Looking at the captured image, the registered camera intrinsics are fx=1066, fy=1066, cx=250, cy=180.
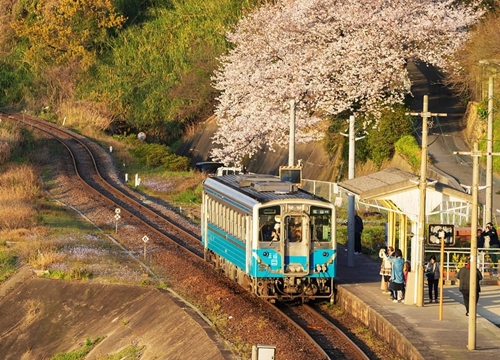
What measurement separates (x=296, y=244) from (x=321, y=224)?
77 centimetres

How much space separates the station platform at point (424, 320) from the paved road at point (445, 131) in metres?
12.0

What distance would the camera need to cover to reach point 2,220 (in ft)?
118

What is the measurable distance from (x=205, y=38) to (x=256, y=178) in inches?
1736

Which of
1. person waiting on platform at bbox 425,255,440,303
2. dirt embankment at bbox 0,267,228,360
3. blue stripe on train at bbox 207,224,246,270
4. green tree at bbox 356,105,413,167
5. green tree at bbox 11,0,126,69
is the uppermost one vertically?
green tree at bbox 11,0,126,69

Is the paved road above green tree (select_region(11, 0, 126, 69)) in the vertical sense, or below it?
below

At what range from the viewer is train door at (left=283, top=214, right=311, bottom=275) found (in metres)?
23.8

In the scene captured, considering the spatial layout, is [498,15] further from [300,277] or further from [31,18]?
[31,18]

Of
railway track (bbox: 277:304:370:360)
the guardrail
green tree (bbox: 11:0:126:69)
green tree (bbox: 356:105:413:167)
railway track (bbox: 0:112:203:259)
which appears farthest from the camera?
green tree (bbox: 11:0:126:69)

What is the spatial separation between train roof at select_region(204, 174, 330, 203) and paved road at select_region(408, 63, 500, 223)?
12.8 m

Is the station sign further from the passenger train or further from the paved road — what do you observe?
the paved road

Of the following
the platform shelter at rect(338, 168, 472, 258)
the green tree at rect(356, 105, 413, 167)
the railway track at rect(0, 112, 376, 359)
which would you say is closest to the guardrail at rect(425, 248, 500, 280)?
the platform shelter at rect(338, 168, 472, 258)

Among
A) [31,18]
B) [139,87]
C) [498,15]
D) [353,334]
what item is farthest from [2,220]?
[31,18]

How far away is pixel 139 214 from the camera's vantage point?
39406 millimetres

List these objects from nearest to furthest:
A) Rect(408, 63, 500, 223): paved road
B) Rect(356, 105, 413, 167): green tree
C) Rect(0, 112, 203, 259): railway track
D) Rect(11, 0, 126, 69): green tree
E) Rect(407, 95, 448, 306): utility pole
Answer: Rect(407, 95, 448, 306): utility pole
Rect(0, 112, 203, 259): railway track
Rect(408, 63, 500, 223): paved road
Rect(356, 105, 413, 167): green tree
Rect(11, 0, 126, 69): green tree
